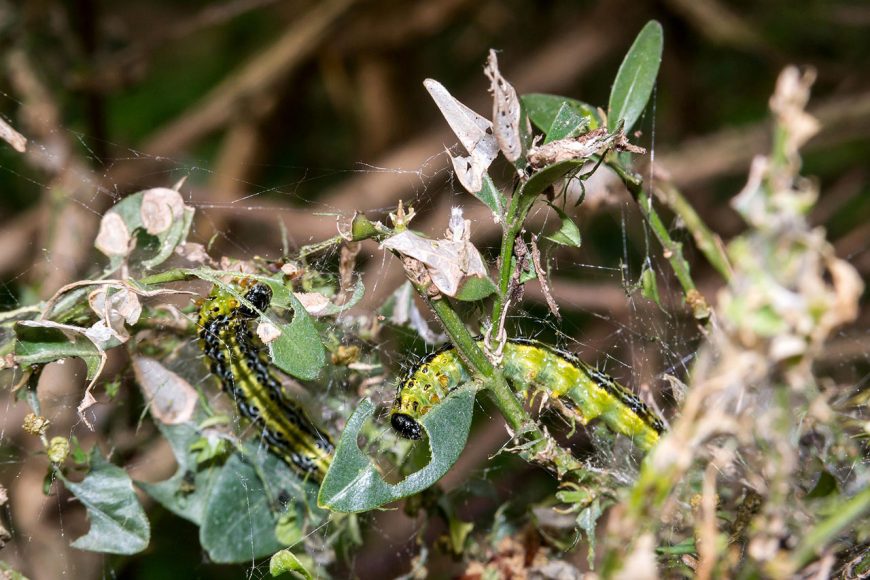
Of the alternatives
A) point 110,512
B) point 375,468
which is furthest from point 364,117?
point 375,468

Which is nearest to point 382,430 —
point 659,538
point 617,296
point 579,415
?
point 579,415

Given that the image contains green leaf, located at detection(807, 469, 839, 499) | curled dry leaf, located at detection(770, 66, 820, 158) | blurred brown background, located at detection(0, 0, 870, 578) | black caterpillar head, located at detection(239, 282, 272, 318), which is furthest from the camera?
blurred brown background, located at detection(0, 0, 870, 578)

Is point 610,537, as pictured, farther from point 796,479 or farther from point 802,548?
point 796,479

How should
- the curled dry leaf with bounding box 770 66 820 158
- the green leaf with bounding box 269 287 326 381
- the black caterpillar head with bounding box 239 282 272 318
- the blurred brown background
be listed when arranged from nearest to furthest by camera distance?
the curled dry leaf with bounding box 770 66 820 158 → the green leaf with bounding box 269 287 326 381 → the black caterpillar head with bounding box 239 282 272 318 → the blurred brown background

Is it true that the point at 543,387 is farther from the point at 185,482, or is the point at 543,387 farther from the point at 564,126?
the point at 185,482

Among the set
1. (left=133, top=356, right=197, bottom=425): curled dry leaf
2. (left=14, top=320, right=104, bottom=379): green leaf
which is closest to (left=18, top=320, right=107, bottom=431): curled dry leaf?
(left=14, top=320, right=104, bottom=379): green leaf

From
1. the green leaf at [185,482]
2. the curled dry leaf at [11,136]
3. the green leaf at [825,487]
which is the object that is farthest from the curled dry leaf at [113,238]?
the green leaf at [825,487]

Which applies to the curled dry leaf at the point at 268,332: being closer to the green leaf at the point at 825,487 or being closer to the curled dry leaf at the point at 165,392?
the curled dry leaf at the point at 165,392

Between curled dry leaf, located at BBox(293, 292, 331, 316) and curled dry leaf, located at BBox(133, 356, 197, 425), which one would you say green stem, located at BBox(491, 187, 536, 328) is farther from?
curled dry leaf, located at BBox(133, 356, 197, 425)
